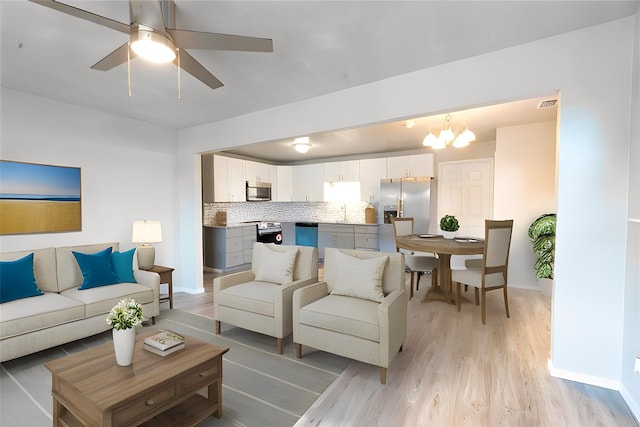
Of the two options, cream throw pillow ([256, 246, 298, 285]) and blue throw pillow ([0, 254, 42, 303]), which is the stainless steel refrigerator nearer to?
cream throw pillow ([256, 246, 298, 285])

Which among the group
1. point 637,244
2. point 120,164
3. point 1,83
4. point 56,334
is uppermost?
point 1,83

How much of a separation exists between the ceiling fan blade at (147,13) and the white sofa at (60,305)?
98.5 inches

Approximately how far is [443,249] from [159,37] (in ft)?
10.8

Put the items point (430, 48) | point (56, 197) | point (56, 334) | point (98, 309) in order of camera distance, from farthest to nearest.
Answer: point (56, 197), point (98, 309), point (56, 334), point (430, 48)

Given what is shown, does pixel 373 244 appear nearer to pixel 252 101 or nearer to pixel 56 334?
pixel 252 101

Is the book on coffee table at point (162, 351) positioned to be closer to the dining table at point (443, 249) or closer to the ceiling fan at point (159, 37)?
the ceiling fan at point (159, 37)

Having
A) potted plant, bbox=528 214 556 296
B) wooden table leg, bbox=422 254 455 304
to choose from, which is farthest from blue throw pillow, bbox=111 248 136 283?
potted plant, bbox=528 214 556 296

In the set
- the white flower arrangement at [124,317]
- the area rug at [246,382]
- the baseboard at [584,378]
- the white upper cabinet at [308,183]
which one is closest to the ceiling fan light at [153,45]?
the white flower arrangement at [124,317]

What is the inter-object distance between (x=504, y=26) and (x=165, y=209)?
458cm

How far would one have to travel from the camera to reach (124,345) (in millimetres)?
1681

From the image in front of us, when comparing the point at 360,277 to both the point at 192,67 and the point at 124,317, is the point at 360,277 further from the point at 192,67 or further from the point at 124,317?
the point at 192,67

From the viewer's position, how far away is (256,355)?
2.65 meters

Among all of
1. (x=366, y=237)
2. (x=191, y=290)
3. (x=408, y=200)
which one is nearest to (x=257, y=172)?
(x=366, y=237)

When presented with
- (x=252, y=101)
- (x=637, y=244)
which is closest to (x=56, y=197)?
(x=252, y=101)
